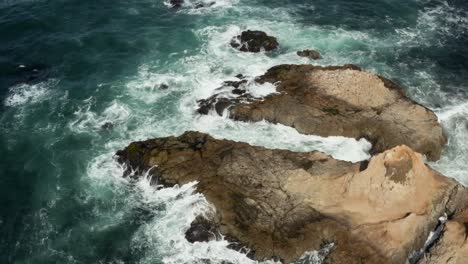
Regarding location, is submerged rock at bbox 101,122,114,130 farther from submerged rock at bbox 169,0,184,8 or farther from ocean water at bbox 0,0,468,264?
submerged rock at bbox 169,0,184,8

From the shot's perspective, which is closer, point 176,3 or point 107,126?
point 107,126

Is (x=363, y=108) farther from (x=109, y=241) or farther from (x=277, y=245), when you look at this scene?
(x=109, y=241)

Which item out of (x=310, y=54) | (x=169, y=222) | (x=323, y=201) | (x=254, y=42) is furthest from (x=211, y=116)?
(x=323, y=201)

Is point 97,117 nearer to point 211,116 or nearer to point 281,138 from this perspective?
point 211,116

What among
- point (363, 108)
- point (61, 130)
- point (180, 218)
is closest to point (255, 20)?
point (363, 108)

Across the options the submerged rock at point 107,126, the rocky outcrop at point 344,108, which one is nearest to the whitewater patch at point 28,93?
the submerged rock at point 107,126

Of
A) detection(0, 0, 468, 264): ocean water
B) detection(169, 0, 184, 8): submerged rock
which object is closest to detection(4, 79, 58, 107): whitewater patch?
detection(0, 0, 468, 264): ocean water
